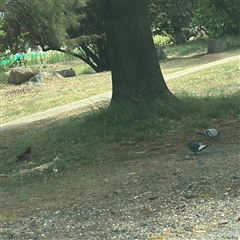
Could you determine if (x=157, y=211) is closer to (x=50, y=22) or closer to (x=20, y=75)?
(x=50, y=22)

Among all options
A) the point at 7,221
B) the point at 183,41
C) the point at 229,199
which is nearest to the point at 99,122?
the point at 7,221

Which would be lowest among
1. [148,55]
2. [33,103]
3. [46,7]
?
[33,103]

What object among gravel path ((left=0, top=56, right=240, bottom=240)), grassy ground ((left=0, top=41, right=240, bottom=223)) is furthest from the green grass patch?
gravel path ((left=0, top=56, right=240, bottom=240))

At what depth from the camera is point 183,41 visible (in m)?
39.2

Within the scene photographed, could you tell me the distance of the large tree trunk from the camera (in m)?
9.87

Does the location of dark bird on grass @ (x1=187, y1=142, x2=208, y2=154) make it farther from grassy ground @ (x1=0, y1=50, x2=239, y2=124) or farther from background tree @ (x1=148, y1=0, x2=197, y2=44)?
background tree @ (x1=148, y1=0, x2=197, y2=44)

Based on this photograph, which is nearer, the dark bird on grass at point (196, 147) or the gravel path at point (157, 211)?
the gravel path at point (157, 211)

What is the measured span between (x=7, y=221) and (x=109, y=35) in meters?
5.21

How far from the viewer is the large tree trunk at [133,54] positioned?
987cm

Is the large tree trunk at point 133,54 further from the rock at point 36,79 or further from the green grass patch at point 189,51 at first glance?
the green grass patch at point 189,51

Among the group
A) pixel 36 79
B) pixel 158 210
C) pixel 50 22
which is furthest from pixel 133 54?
pixel 36 79

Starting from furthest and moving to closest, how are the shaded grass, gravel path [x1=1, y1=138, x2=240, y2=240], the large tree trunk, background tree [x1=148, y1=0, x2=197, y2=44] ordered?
background tree [x1=148, y1=0, x2=197, y2=44]
the large tree trunk
the shaded grass
gravel path [x1=1, y1=138, x2=240, y2=240]

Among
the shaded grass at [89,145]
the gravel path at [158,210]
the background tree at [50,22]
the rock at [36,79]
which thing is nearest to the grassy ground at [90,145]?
the shaded grass at [89,145]

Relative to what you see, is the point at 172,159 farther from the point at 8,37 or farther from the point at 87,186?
the point at 8,37
